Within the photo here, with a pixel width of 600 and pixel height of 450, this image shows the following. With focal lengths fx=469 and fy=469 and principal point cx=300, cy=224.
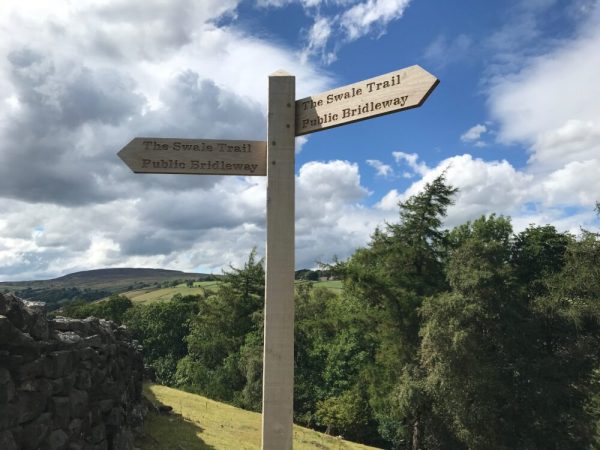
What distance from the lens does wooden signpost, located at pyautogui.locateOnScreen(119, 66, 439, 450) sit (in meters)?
3.69

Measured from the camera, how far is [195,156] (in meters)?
4.21

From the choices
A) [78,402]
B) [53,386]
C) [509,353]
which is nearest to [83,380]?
[78,402]

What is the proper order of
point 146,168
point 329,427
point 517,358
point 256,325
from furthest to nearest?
point 256,325, point 329,427, point 517,358, point 146,168

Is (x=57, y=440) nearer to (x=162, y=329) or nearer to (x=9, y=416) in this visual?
(x=9, y=416)

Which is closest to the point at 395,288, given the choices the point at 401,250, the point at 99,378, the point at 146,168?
the point at 401,250

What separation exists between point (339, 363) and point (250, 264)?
512 inches

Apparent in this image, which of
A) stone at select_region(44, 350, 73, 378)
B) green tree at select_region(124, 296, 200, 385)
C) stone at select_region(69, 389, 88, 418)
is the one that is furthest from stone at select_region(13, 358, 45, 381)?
green tree at select_region(124, 296, 200, 385)

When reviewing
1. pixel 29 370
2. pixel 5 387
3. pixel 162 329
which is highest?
pixel 29 370

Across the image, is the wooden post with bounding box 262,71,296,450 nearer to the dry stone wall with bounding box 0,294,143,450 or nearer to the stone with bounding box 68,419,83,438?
the dry stone wall with bounding box 0,294,143,450

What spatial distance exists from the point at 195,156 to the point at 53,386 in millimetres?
4067

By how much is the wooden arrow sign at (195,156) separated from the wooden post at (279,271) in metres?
0.27

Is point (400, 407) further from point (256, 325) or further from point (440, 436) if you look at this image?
point (256, 325)

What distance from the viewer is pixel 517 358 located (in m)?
20.8

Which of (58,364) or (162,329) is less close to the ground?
(58,364)
